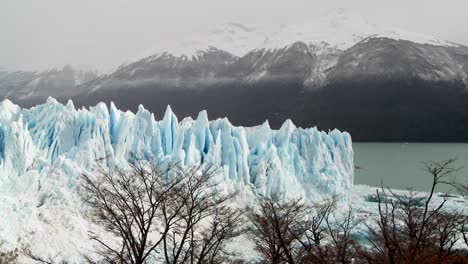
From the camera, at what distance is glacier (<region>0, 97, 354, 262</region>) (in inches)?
637

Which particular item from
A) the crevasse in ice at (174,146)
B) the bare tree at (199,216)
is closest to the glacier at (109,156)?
the crevasse in ice at (174,146)

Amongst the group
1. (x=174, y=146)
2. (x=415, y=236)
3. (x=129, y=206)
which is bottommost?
(x=415, y=236)

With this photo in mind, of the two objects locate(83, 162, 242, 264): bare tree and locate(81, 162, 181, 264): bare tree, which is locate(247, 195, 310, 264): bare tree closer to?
locate(83, 162, 242, 264): bare tree

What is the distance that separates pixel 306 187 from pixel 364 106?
154 meters

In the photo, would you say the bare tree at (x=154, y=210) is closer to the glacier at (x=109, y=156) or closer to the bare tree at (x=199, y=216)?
the bare tree at (x=199, y=216)

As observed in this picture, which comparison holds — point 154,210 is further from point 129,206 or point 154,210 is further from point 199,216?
point 199,216

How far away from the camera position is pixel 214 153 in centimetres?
2461

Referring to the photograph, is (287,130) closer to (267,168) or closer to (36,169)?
(267,168)

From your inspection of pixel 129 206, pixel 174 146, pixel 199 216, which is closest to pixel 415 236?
pixel 199 216

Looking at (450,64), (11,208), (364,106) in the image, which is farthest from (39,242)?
(450,64)

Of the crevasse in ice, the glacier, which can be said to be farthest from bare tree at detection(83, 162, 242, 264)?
the crevasse in ice

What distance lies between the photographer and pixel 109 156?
2116cm

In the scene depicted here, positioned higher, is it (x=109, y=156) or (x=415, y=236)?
(x=109, y=156)

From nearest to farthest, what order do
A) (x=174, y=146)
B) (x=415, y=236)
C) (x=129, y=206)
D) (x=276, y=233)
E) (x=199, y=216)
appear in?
(x=415, y=236), (x=129, y=206), (x=199, y=216), (x=276, y=233), (x=174, y=146)
